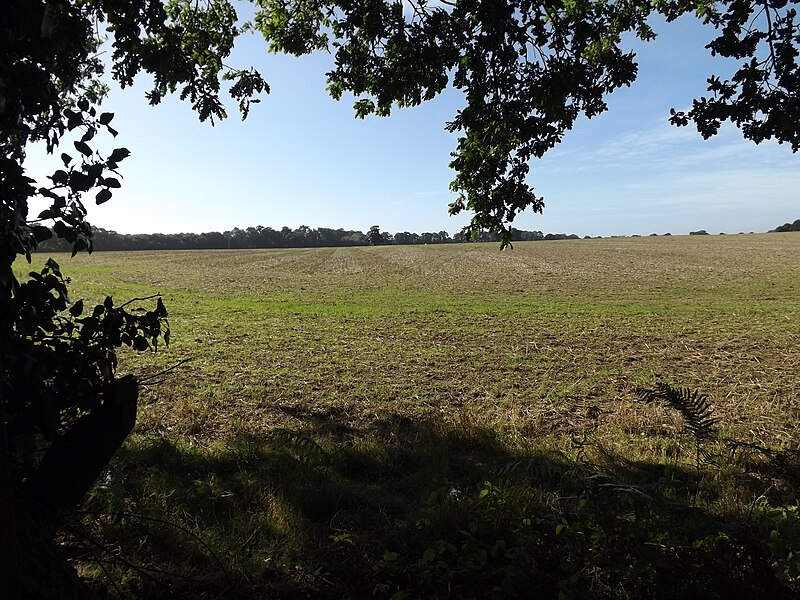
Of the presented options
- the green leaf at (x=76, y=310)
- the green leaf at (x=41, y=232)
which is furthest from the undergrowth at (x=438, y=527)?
the green leaf at (x=41, y=232)

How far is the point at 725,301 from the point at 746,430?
54.3ft

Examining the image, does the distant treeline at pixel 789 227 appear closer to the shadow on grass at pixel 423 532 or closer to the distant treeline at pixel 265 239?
the distant treeline at pixel 265 239

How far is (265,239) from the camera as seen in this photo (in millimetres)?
111562

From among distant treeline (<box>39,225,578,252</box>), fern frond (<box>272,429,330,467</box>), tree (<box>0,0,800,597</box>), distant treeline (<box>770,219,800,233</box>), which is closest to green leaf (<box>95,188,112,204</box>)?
tree (<box>0,0,800,597</box>)

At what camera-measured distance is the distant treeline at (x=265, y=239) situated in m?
94.5

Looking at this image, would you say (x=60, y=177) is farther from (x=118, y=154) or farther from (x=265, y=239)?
(x=265, y=239)

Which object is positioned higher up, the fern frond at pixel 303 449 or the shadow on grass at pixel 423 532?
the shadow on grass at pixel 423 532

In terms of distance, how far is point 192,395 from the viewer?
318 inches

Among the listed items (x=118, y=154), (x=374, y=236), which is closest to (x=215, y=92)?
→ (x=118, y=154)

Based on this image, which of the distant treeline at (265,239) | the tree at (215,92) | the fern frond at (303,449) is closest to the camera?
the tree at (215,92)

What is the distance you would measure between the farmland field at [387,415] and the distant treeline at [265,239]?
77.3 metres

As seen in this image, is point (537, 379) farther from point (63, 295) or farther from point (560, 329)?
point (63, 295)

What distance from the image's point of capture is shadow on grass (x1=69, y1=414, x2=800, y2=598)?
106 inches

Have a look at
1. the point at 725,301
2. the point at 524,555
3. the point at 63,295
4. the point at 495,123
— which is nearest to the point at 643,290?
the point at 725,301
